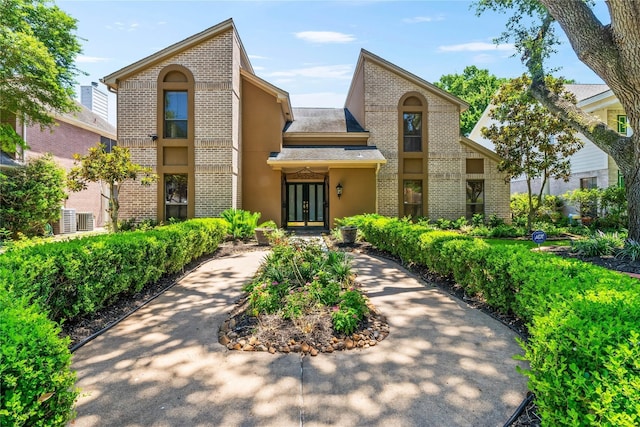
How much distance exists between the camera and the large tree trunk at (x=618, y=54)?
7127 millimetres

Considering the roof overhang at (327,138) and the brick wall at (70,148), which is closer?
the roof overhang at (327,138)

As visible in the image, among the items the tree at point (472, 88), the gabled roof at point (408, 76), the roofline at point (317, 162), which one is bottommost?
the roofline at point (317, 162)

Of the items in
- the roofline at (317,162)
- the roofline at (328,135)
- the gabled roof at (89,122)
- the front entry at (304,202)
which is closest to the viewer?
the roofline at (317,162)

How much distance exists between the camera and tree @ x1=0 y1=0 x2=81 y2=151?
10.7 metres

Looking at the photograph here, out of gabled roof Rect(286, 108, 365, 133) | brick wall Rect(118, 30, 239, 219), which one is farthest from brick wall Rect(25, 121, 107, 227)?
gabled roof Rect(286, 108, 365, 133)

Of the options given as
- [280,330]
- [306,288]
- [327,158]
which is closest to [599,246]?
[306,288]

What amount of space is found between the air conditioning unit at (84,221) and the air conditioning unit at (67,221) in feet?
3.49

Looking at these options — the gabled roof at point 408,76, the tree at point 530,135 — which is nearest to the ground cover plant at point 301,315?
the tree at point 530,135

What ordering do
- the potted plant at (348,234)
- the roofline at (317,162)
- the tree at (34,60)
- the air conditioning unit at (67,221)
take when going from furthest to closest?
the air conditioning unit at (67,221)
the roofline at (317,162)
the potted plant at (348,234)
the tree at (34,60)

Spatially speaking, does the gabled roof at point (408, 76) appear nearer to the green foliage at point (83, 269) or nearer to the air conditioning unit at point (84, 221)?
the green foliage at point (83, 269)

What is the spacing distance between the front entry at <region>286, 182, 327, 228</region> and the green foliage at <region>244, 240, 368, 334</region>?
36.2 ft

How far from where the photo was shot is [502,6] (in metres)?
11.6

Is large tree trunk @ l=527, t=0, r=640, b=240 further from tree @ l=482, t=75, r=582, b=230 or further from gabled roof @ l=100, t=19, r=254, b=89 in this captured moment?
gabled roof @ l=100, t=19, r=254, b=89

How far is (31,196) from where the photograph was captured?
1388cm
